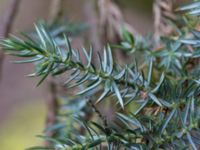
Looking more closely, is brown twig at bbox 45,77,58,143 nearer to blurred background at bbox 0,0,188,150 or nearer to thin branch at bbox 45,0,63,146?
thin branch at bbox 45,0,63,146

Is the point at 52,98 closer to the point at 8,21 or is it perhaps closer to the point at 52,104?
the point at 52,104

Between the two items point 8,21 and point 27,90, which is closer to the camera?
point 8,21

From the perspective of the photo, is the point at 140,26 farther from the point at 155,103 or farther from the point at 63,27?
the point at 155,103

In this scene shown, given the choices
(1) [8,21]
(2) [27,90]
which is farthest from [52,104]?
(2) [27,90]

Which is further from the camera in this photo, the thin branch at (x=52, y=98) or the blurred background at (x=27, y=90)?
the blurred background at (x=27, y=90)

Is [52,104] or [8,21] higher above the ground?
[8,21]

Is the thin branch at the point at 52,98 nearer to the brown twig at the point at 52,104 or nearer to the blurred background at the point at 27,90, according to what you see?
the brown twig at the point at 52,104

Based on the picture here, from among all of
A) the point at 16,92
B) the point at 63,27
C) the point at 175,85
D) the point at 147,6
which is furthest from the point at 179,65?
the point at 16,92

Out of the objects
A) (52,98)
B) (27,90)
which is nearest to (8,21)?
(52,98)

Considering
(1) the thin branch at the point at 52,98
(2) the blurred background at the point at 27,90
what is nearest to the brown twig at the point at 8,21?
(1) the thin branch at the point at 52,98
